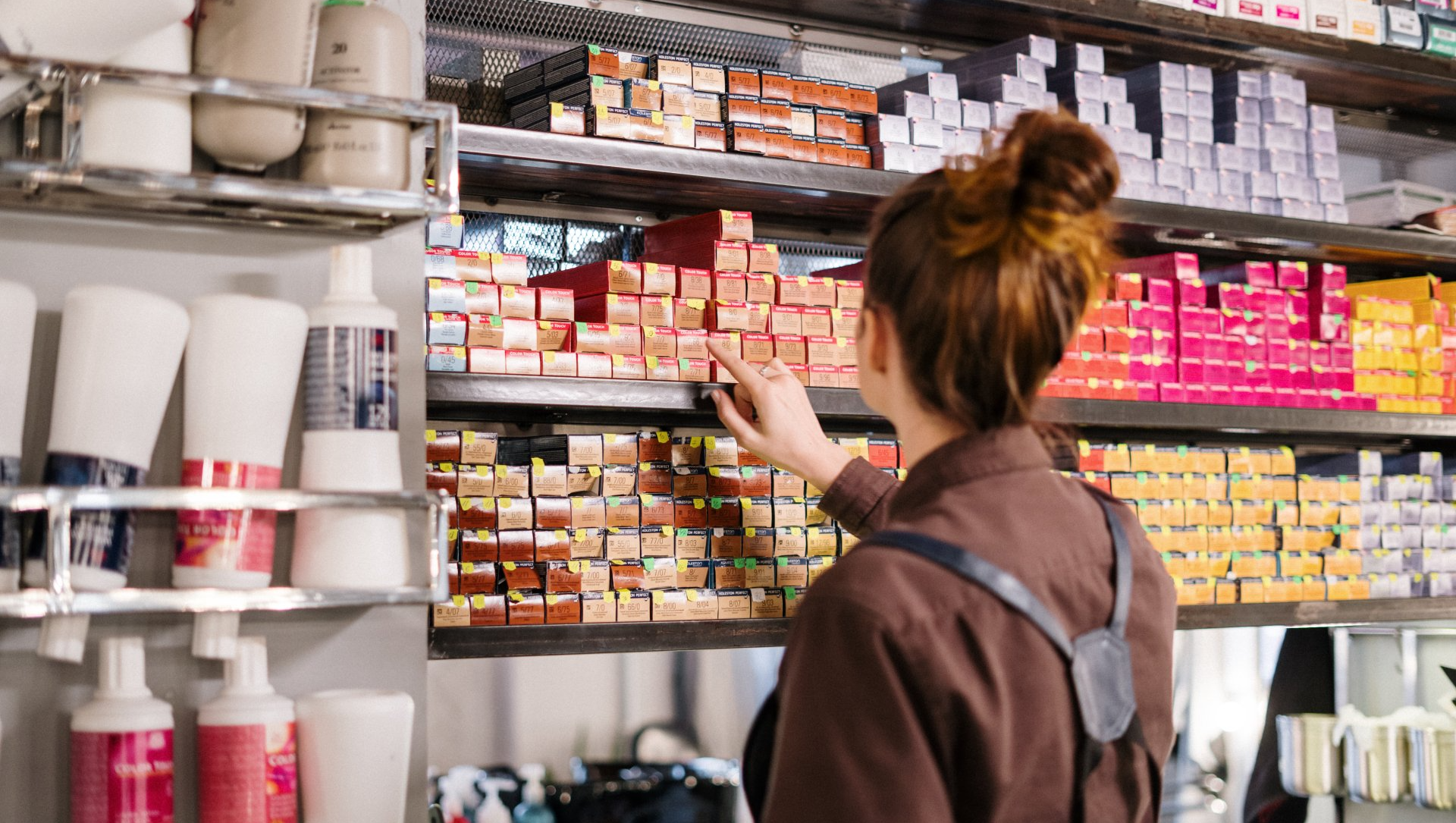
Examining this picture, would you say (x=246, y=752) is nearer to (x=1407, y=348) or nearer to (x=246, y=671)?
(x=246, y=671)

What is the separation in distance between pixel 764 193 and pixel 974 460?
1435 millimetres

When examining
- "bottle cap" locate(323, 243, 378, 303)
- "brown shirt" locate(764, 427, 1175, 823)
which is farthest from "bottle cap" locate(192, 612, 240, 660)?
"brown shirt" locate(764, 427, 1175, 823)

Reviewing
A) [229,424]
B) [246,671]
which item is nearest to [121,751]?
[246,671]

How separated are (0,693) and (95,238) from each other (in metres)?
0.46

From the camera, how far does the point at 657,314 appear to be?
226cm

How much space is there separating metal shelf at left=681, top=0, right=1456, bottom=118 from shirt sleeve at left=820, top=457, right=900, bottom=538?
1118mm

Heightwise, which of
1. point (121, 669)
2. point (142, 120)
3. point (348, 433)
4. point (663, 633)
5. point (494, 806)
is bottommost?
point (494, 806)

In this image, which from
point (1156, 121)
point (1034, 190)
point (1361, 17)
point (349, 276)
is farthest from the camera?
point (1361, 17)

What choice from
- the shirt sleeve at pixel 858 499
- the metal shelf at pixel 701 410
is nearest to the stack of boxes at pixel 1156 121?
the metal shelf at pixel 701 410

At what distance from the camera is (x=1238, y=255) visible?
3.33m

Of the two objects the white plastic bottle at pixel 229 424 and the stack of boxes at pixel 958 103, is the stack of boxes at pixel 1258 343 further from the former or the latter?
the white plastic bottle at pixel 229 424

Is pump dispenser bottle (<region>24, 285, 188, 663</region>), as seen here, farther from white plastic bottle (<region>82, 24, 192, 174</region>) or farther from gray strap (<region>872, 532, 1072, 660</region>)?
gray strap (<region>872, 532, 1072, 660</region>)

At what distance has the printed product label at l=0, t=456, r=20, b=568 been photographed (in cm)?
118

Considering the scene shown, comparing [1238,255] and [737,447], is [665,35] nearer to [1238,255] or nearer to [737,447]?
[737,447]
